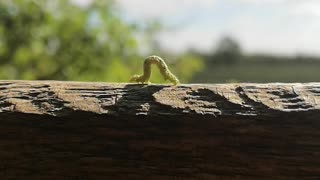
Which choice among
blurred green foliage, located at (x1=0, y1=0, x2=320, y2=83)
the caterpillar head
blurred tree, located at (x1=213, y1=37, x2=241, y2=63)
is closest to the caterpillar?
the caterpillar head

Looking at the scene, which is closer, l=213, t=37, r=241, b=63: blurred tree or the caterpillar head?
the caterpillar head

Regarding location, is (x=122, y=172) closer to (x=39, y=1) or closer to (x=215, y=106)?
(x=215, y=106)

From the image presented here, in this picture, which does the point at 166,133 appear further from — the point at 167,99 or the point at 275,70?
the point at 275,70

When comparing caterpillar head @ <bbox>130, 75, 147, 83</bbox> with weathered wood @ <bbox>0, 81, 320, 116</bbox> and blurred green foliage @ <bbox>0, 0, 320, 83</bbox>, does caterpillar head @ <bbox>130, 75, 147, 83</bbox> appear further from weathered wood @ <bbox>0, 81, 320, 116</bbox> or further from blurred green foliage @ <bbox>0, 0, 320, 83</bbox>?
blurred green foliage @ <bbox>0, 0, 320, 83</bbox>

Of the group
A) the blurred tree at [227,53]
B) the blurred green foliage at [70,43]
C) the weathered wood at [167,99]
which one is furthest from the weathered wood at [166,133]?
the blurred tree at [227,53]

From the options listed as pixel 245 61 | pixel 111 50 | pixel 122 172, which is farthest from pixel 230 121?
pixel 245 61
